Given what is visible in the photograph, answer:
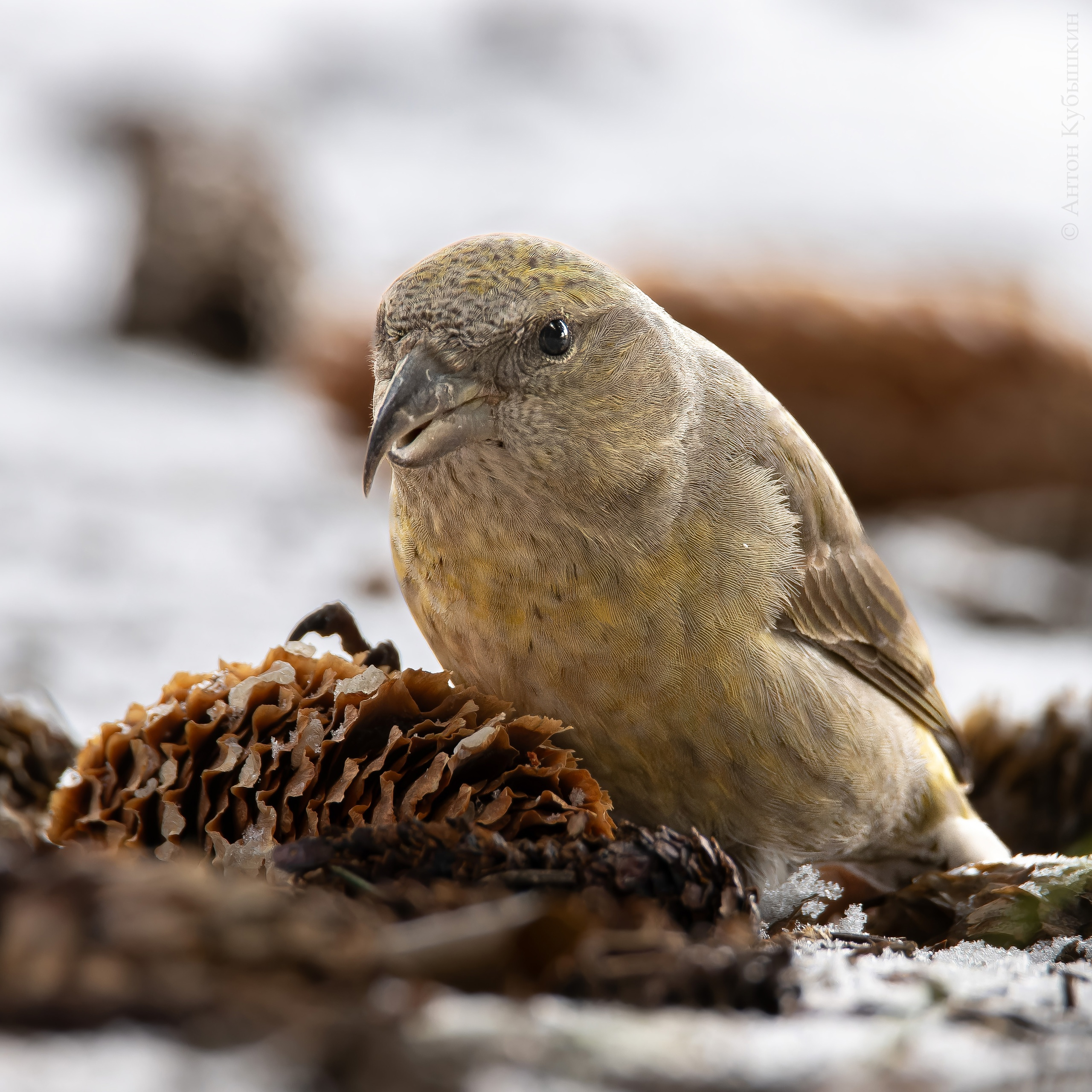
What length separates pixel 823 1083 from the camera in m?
0.78

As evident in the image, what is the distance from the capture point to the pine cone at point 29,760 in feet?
6.44

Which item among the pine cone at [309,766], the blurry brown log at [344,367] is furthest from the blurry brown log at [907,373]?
the pine cone at [309,766]

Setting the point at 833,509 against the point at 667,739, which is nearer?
Answer: the point at 667,739

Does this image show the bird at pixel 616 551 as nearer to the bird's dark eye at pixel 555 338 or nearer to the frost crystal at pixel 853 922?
the bird's dark eye at pixel 555 338

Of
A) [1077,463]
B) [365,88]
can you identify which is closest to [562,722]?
[1077,463]

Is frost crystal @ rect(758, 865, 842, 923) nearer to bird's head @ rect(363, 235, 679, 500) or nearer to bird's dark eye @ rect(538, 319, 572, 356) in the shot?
bird's head @ rect(363, 235, 679, 500)

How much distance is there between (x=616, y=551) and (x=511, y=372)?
30 cm

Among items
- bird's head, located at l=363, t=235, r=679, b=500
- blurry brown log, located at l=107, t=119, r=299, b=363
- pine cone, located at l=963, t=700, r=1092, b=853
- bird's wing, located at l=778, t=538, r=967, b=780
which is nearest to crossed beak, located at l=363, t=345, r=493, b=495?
bird's head, located at l=363, t=235, r=679, b=500

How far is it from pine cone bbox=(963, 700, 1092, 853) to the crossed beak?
1.32 metres

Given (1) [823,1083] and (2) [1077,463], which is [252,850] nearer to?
(1) [823,1083]

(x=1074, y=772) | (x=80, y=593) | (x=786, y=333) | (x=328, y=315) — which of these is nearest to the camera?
(x=1074, y=772)

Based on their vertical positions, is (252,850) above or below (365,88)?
below

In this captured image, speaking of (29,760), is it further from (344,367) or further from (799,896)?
(344,367)

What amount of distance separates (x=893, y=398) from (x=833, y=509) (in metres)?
2.16
